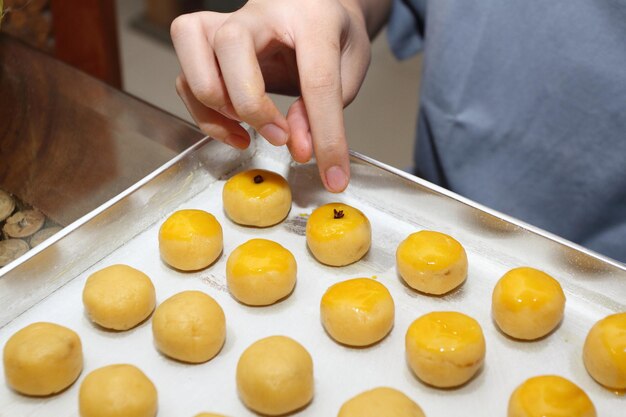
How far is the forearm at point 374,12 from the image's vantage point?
4.26 feet

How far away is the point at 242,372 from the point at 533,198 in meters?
0.66

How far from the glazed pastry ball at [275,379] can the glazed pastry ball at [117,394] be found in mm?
108

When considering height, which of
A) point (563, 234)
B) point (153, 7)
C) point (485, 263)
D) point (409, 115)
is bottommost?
point (409, 115)

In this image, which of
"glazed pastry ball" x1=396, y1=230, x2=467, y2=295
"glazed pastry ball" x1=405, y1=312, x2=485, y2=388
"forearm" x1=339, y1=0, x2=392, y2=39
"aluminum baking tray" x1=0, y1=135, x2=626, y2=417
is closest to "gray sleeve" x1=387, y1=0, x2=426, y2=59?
"forearm" x1=339, y1=0, x2=392, y2=39

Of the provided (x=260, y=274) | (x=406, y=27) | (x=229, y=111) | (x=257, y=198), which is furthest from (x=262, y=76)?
(x=406, y=27)

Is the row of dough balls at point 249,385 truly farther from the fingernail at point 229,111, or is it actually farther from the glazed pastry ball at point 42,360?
the fingernail at point 229,111

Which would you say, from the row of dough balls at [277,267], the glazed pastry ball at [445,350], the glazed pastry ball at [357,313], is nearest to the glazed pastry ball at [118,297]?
the row of dough balls at [277,267]

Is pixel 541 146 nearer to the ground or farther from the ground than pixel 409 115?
farther from the ground

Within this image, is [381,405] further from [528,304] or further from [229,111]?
[229,111]

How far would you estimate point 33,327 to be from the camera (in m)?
0.87

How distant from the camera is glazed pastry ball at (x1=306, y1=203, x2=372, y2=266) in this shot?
99 centimetres

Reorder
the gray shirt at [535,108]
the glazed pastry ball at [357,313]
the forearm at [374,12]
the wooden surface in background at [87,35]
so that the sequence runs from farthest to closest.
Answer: the wooden surface in background at [87,35] → the forearm at [374,12] → the gray shirt at [535,108] → the glazed pastry ball at [357,313]

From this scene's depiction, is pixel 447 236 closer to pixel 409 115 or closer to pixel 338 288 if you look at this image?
pixel 338 288

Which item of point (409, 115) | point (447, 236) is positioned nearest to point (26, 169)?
point (447, 236)
